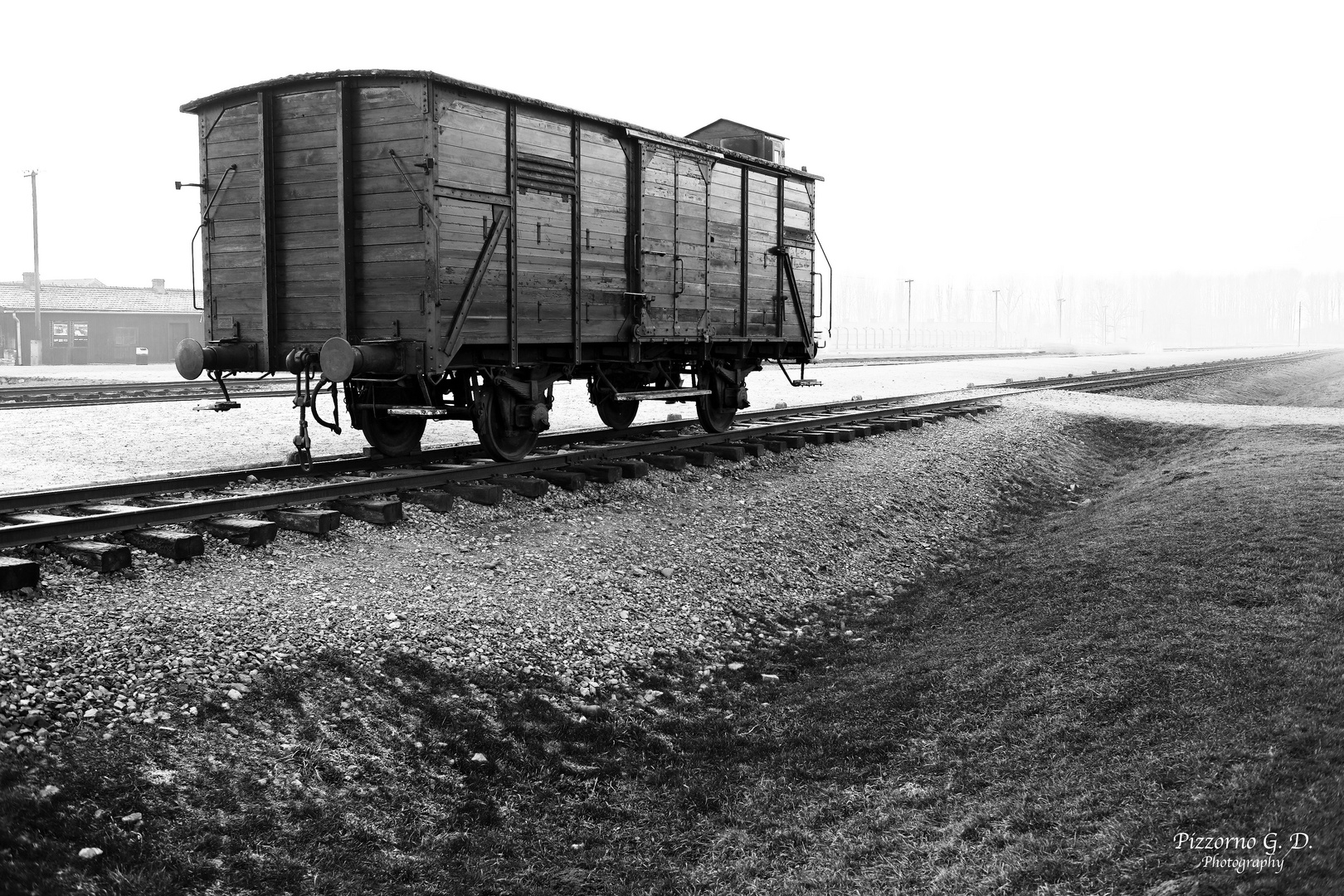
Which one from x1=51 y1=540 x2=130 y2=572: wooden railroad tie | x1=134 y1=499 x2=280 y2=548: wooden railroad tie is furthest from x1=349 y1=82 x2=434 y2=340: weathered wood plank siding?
x1=51 y1=540 x2=130 y2=572: wooden railroad tie

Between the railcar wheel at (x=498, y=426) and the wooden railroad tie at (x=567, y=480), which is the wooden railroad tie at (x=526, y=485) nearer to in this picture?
the wooden railroad tie at (x=567, y=480)

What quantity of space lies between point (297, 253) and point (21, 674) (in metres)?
5.99

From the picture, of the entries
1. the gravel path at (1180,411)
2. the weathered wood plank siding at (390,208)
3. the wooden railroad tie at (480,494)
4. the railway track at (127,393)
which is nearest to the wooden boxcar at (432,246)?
the weathered wood plank siding at (390,208)

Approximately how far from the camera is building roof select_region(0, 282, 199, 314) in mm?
47531

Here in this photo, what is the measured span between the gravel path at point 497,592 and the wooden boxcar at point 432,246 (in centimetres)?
170

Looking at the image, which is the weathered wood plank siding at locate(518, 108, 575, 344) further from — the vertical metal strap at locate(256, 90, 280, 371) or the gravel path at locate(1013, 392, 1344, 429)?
the gravel path at locate(1013, 392, 1344, 429)

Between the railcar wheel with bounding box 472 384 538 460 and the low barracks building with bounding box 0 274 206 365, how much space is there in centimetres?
3922

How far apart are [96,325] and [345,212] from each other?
4383 centimetres

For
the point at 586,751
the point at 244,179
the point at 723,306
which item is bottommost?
the point at 586,751

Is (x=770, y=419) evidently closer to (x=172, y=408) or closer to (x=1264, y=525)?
(x=1264, y=525)

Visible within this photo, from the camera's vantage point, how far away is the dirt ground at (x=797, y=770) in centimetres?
412

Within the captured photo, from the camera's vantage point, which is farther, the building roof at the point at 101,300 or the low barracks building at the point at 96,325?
the building roof at the point at 101,300

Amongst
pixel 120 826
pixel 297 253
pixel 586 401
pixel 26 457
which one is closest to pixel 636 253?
pixel 297 253

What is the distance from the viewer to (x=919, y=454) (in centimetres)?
1408
